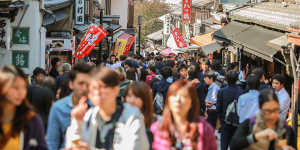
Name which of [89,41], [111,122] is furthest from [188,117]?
[89,41]

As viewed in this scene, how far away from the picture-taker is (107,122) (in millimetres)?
4266

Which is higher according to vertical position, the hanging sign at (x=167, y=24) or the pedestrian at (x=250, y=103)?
the hanging sign at (x=167, y=24)

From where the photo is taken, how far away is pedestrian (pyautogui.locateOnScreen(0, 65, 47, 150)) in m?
3.91

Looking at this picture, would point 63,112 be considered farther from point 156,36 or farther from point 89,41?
point 156,36

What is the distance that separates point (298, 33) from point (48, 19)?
34.7ft

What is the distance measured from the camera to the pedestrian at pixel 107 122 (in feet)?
13.7

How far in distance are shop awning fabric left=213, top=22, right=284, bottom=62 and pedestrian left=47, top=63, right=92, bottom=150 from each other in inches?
322

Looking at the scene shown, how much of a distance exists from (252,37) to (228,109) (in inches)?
301

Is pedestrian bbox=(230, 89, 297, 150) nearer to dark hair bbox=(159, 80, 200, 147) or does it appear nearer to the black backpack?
dark hair bbox=(159, 80, 200, 147)

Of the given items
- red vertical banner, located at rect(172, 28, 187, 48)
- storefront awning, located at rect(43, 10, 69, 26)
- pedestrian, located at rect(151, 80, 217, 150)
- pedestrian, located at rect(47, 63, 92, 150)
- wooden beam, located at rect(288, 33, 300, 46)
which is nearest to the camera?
pedestrian, located at rect(151, 80, 217, 150)

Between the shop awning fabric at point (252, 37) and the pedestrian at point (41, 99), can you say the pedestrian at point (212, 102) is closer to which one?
the shop awning fabric at point (252, 37)

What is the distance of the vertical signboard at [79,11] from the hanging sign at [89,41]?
473 centimetres

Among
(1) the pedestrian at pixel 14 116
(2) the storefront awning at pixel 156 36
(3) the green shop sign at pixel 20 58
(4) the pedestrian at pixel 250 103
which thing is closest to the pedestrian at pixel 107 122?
(1) the pedestrian at pixel 14 116

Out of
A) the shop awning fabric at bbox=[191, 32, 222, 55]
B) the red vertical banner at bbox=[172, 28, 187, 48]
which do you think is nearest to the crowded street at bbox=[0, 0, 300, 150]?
the shop awning fabric at bbox=[191, 32, 222, 55]
